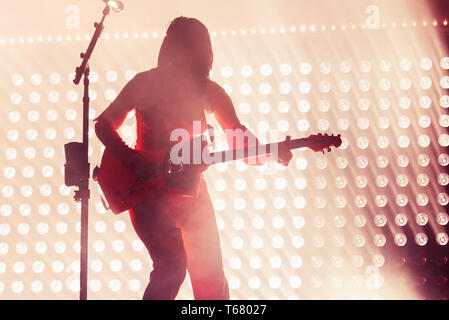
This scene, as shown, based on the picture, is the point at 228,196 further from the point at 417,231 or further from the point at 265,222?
the point at 417,231

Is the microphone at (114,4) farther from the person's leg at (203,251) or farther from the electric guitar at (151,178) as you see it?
the person's leg at (203,251)

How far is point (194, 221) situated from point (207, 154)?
0.26 metres

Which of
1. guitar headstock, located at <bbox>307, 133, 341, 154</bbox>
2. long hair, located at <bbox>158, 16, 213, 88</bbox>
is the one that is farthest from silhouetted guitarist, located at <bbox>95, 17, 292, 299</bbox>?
guitar headstock, located at <bbox>307, 133, 341, 154</bbox>

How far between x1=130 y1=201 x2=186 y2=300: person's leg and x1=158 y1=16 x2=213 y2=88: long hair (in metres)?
0.58

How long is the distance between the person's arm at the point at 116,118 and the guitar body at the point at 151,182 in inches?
2.5

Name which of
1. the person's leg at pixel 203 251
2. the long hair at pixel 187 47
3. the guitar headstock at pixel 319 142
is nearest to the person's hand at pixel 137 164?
the person's leg at pixel 203 251

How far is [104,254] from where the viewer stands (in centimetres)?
301

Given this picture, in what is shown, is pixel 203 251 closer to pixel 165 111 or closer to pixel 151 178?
pixel 151 178

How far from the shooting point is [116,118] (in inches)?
74.6

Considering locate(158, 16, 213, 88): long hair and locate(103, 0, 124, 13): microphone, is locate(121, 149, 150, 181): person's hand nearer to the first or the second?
locate(158, 16, 213, 88): long hair

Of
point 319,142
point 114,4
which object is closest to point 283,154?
point 319,142

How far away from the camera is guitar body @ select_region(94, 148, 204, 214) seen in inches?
71.3

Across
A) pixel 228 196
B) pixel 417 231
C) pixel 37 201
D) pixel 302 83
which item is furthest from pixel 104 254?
pixel 417 231

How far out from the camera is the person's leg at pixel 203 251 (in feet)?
6.15
